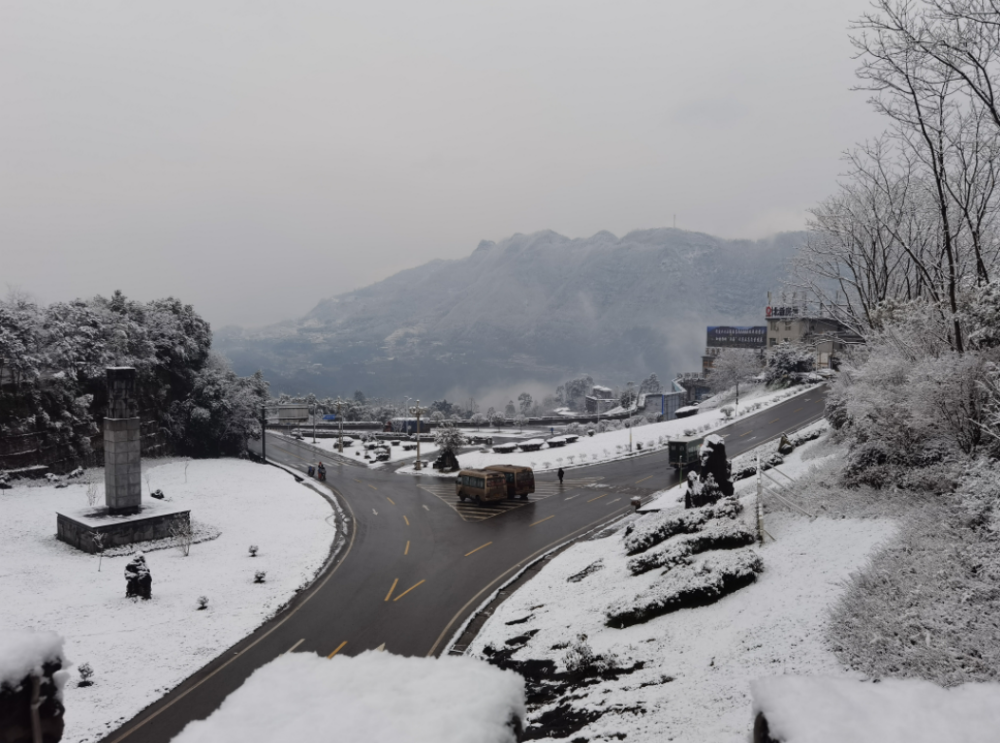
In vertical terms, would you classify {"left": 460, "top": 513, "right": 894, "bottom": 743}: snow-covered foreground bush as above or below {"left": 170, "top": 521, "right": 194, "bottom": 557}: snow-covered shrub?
above

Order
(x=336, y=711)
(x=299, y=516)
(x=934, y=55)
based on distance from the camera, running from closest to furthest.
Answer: (x=336, y=711), (x=934, y=55), (x=299, y=516)

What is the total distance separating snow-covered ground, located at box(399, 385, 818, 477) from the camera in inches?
1994

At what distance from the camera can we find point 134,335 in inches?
1992

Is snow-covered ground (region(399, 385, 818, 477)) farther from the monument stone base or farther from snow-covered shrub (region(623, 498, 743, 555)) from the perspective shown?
snow-covered shrub (region(623, 498, 743, 555))

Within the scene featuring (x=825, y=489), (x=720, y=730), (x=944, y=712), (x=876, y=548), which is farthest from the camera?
(x=825, y=489)

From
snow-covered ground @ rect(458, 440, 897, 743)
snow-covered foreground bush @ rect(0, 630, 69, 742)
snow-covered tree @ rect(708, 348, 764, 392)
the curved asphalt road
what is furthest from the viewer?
snow-covered tree @ rect(708, 348, 764, 392)

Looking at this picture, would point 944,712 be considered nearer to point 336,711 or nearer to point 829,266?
point 336,711

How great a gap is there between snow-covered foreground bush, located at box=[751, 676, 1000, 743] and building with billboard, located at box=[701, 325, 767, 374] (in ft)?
389

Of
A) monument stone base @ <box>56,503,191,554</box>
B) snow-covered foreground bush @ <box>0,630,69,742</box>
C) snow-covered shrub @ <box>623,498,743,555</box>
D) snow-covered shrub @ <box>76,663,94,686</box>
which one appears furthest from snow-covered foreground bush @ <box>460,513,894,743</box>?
monument stone base @ <box>56,503,191,554</box>

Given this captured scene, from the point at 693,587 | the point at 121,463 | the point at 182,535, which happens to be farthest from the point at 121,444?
the point at 693,587

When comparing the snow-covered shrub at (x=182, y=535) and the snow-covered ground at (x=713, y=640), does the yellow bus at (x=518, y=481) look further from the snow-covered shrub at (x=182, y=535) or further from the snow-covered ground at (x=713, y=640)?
the snow-covered ground at (x=713, y=640)

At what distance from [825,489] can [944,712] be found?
14.7m

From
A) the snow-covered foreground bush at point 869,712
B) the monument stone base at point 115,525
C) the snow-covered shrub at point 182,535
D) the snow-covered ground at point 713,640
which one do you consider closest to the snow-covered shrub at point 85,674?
the snow-covered ground at point 713,640

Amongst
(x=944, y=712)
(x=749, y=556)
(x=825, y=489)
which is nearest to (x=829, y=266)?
(x=825, y=489)
